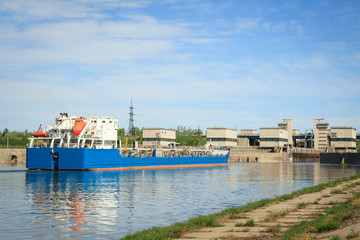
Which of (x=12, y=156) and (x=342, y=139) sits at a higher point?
(x=342, y=139)

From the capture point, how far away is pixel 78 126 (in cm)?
6397

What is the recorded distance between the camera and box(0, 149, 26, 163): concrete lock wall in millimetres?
91688

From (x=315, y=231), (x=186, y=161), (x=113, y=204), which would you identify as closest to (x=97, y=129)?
(x=186, y=161)

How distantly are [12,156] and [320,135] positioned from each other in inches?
4077

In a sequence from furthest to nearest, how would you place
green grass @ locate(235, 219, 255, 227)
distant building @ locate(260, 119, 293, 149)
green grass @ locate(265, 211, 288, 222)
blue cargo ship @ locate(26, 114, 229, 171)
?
distant building @ locate(260, 119, 293, 149)
blue cargo ship @ locate(26, 114, 229, 171)
green grass @ locate(265, 211, 288, 222)
green grass @ locate(235, 219, 255, 227)

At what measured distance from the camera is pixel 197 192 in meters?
37.1

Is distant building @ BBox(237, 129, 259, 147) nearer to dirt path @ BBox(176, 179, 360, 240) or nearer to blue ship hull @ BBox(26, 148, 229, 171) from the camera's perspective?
blue ship hull @ BBox(26, 148, 229, 171)

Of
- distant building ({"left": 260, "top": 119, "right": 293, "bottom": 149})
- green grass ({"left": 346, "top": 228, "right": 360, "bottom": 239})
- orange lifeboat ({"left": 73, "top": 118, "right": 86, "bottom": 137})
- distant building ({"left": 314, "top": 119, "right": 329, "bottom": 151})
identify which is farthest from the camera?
distant building ({"left": 314, "top": 119, "right": 329, "bottom": 151})

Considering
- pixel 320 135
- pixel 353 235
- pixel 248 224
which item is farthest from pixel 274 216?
pixel 320 135

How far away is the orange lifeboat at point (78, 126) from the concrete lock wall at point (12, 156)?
34.9 meters

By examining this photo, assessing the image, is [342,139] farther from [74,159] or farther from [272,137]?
[74,159]

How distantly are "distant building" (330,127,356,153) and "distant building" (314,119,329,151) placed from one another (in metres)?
5.57

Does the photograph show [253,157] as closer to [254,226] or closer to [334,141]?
[334,141]

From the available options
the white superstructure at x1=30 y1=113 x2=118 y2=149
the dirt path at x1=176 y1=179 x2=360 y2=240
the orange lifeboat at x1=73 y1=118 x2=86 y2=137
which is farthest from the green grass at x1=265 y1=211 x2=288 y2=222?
the orange lifeboat at x1=73 y1=118 x2=86 y2=137
